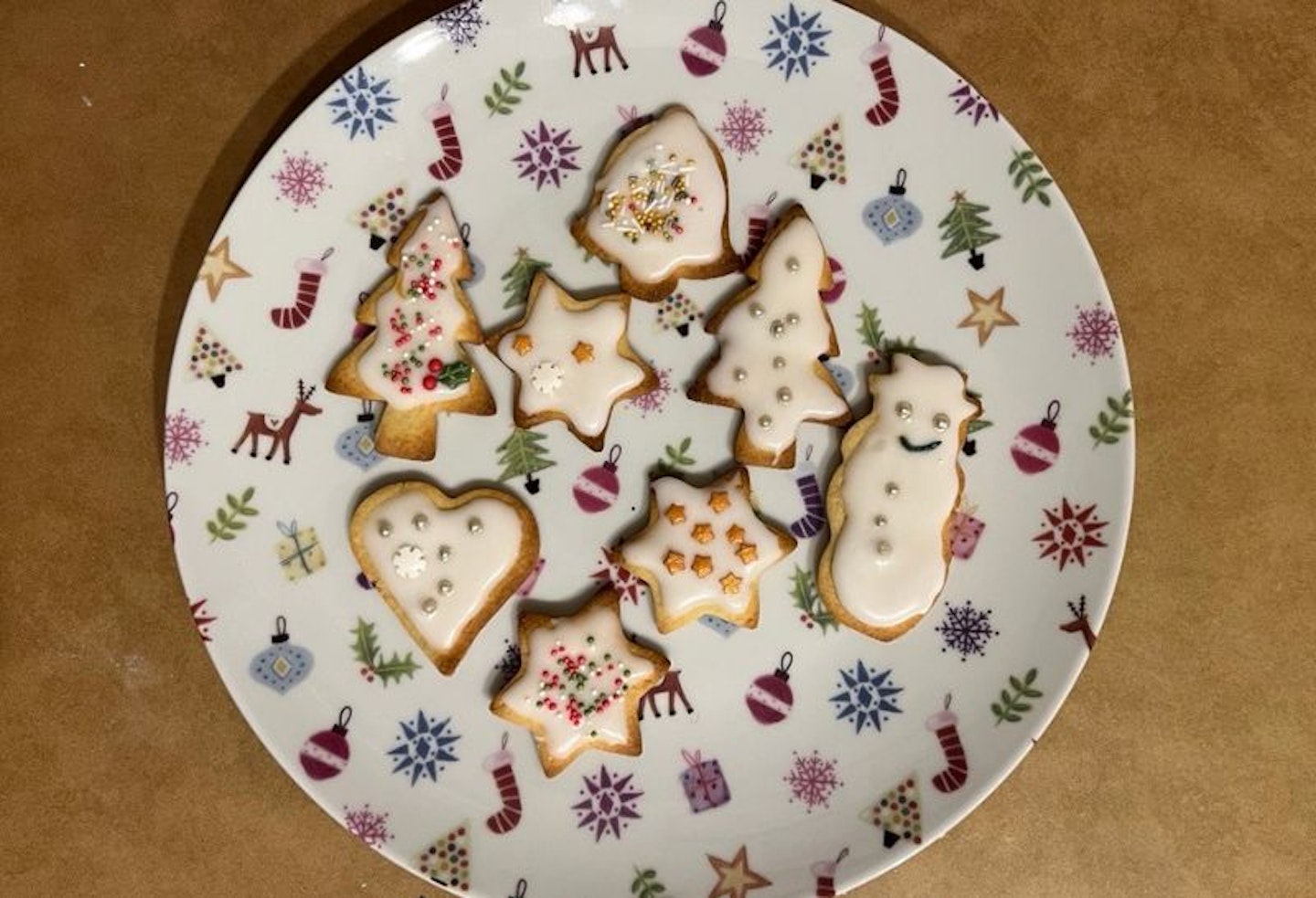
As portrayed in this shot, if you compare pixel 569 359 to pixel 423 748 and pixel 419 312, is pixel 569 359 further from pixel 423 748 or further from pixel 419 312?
pixel 423 748

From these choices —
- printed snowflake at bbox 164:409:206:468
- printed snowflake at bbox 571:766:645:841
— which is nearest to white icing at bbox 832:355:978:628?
printed snowflake at bbox 571:766:645:841

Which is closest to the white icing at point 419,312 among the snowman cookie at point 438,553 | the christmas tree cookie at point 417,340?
the christmas tree cookie at point 417,340

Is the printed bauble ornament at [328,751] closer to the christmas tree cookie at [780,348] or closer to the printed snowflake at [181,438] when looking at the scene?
the printed snowflake at [181,438]

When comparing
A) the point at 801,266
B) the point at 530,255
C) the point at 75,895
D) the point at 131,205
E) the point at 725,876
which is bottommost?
the point at 725,876

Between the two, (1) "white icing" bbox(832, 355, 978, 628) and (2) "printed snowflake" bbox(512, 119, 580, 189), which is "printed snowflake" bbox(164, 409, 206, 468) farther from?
(1) "white icing" bbox(832, 355, 978, 628)

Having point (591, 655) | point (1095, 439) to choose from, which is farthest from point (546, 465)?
point (1095, 439)

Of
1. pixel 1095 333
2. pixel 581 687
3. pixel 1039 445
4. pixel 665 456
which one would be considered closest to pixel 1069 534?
pixel 1039 445

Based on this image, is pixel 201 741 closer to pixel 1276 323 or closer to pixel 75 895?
pixel 75 895
